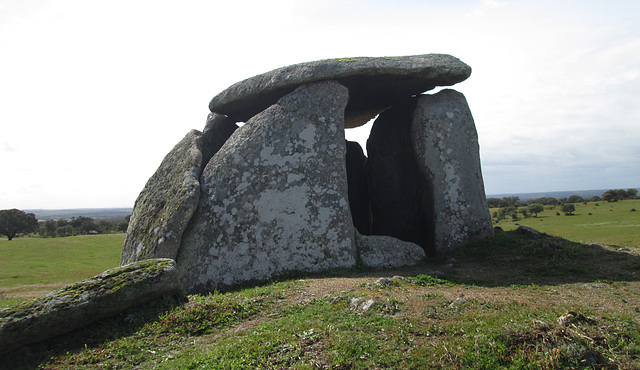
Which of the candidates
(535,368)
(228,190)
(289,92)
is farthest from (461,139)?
(535,368)

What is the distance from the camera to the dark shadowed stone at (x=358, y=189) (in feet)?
Answer: 51.6

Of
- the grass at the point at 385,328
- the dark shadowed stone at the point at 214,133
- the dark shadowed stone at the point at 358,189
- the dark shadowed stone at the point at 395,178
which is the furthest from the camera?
the dark shadowed stone at the point at 358,189

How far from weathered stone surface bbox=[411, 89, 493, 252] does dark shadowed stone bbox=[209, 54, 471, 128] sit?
81 centimetres

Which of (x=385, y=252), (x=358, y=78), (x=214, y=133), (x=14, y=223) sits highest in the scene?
(x=358, y=78)

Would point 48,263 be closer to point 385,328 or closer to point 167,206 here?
point 167,206

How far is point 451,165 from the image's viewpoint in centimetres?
1138

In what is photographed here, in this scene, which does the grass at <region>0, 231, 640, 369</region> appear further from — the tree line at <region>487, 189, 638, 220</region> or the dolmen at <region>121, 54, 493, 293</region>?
the tree line at <region>487, 189, 638, 220</region>

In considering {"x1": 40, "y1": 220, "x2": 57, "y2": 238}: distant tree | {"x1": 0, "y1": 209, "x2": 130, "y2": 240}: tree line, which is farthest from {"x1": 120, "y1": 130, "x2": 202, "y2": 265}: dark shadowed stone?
{"x1": 40, "y1": 220, "x2": 57, "y2": 238}: distant tree

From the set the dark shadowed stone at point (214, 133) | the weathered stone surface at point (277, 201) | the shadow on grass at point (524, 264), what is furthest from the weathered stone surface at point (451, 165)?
the dark shadowed stone at point (214, 133)

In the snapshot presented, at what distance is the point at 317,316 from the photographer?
5.68 meters

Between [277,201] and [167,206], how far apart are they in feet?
8.63

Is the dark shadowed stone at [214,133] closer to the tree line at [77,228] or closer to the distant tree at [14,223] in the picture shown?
the tree line at [77,228]

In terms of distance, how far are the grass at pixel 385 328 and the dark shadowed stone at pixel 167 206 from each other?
9.75ft

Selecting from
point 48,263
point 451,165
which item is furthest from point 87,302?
point 48,263
